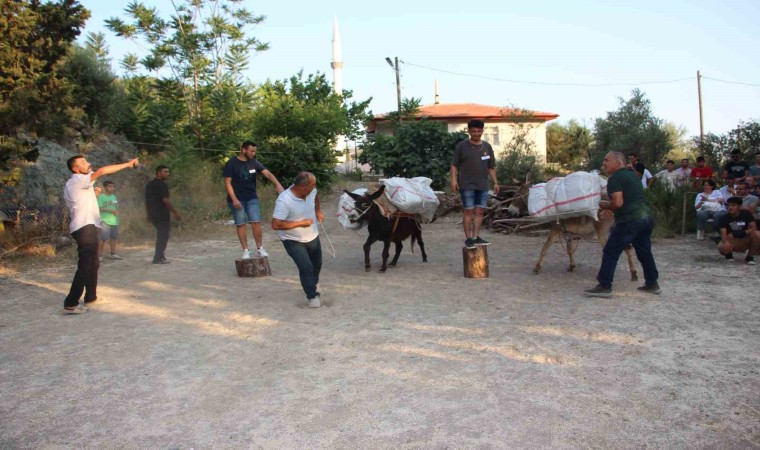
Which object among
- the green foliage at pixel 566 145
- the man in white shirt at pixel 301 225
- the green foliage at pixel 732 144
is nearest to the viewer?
the man in white shirt at pixel 301 225

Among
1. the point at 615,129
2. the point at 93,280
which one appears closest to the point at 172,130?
the point at 93,280

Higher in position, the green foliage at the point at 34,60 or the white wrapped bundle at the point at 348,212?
the green foliage at the point at 34,60

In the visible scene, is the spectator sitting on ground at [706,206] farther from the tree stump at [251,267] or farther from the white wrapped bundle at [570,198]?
the tree stump at [251,267]

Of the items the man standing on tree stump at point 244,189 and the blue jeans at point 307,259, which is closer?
the blue jeans at point 307,259

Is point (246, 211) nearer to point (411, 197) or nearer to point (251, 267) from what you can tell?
point (251, 267)

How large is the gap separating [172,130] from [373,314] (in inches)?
552

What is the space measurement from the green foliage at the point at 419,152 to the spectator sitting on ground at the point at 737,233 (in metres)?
11.1

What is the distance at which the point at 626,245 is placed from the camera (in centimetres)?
649

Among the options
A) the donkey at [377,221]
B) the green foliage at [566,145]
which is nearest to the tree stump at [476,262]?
the donkey at [377,221]

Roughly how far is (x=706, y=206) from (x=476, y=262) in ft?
17.2

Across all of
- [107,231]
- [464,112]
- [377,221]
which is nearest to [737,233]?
[377,221]

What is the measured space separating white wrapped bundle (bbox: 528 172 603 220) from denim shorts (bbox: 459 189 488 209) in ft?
2.51

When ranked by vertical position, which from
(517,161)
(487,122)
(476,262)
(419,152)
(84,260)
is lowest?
(476,262)

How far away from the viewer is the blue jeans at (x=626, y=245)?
6359 mm
